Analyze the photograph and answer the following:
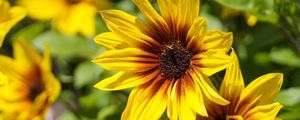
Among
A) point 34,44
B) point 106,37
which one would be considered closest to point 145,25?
point 106,37

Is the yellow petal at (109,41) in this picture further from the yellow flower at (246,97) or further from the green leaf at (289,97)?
the green leaf at (289,97)

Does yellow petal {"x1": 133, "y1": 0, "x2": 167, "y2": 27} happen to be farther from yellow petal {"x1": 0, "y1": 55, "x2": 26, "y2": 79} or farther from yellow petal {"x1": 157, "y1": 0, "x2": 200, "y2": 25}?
yellow petal {"x1": 0, "y1": 55, "x2": 26, "y2": 79}

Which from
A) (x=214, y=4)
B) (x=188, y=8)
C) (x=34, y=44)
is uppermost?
(x=188, y=8)

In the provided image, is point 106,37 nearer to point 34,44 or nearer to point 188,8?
point 188,8

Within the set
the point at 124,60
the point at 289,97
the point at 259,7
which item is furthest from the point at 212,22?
the point at 124,60

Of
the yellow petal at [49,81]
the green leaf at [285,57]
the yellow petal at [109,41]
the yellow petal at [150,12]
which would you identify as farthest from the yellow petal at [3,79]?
the green leaf at [285,57]

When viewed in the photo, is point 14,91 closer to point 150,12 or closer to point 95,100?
point 95,100
